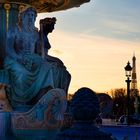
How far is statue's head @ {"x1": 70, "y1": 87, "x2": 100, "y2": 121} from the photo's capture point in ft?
18.1

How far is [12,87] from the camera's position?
16.7 meters

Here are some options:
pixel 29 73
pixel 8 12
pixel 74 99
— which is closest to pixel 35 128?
pixel 29 73

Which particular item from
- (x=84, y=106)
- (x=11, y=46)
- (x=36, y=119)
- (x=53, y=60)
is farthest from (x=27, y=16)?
(x=84, y=106)

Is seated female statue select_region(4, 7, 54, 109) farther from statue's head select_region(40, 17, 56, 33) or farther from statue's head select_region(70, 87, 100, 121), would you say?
statue's head select_region(70, 87, 100, 121)

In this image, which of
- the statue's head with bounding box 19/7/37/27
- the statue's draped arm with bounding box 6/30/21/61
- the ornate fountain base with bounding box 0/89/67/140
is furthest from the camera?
the statue's head with bounding box 19/7/37/27

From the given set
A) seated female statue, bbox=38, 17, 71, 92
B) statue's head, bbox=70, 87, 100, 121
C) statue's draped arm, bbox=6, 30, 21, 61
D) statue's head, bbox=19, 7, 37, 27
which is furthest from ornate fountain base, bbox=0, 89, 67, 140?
statue's head, bbox=70, 87, 100, 121

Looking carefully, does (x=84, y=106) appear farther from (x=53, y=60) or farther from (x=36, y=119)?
(x=53, y=60)

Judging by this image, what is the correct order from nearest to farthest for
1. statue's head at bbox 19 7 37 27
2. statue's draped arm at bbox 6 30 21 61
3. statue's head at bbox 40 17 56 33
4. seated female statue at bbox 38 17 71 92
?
statue's draped arm at bbox 6 30 21 61 → statue's head at bbox 19 7 37 27 → seated female statue at bbox 38 17 71 92 → statue's head at bbox 40 17 56 33

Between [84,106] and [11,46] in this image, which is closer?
[84,106]

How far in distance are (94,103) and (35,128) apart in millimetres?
10328

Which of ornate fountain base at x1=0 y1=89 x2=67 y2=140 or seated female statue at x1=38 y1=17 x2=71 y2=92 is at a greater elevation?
seated female statue at x1=38 y1=17 x2=71 y2=92

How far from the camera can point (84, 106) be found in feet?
18.1

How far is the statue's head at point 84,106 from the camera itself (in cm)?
553

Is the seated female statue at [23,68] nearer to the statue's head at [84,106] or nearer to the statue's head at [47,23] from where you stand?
the statue's head at [47,23]
